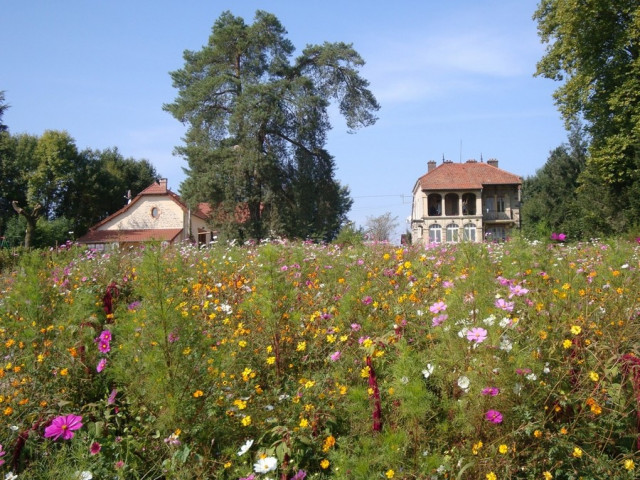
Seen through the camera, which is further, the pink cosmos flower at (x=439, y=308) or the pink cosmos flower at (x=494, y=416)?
the pink cosmos flower at (x=439, y=308)

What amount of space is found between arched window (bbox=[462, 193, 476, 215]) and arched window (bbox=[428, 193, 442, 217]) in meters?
1.94

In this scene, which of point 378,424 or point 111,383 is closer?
point 378,424

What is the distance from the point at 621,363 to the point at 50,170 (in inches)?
1601

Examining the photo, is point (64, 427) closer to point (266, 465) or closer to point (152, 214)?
point (266, 465)

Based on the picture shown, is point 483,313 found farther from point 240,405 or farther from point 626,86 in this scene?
point 626,86

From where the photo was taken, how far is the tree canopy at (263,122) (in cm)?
2539

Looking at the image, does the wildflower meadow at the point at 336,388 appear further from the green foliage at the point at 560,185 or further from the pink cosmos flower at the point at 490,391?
the green foliage at the point at 560,185

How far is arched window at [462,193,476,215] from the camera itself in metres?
44.5

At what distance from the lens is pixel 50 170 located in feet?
122

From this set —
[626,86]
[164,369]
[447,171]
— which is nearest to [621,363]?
[164,369]

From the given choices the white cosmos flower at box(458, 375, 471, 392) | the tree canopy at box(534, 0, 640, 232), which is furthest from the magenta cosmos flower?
the tree canopy at box(534, 0, 640, 232)

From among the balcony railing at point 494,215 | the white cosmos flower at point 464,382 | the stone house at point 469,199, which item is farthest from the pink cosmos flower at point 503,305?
the balcony railing at point 494,215

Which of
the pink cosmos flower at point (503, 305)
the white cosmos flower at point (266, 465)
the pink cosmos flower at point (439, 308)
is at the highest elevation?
the pink cosmos flower at point (503, 305)

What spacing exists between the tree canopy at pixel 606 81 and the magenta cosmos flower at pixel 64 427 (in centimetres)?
1952
